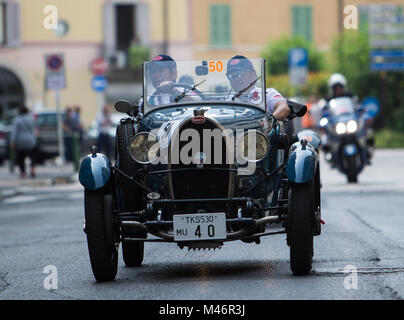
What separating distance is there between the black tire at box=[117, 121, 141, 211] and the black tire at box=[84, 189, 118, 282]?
1.51 ft

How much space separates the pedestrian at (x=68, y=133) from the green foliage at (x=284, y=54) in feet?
67.1

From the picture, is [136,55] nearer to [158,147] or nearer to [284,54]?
[284,54]

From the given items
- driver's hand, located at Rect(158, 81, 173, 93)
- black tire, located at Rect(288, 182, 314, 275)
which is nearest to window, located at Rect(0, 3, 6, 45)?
driver's hand, located at Rect(158, 81, 173, 93)

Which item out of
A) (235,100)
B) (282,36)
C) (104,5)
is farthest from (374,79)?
(235,100)

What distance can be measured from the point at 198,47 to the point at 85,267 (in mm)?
50735

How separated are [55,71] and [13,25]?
97.9 feet

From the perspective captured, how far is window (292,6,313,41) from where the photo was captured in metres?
61.3

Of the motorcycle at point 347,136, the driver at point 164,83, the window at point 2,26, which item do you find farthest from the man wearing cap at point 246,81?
the window at point 2,26

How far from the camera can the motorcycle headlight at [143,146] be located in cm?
996

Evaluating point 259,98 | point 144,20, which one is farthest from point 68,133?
point 259,98

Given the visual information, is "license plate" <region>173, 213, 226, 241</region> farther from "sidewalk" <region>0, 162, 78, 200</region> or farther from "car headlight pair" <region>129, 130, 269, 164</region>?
"sidewalk" <region>0, 162, 78, 200</region>

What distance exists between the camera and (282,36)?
59.4m
